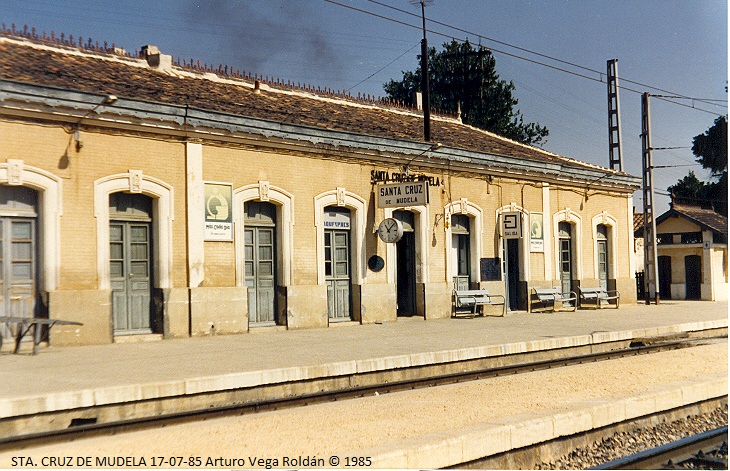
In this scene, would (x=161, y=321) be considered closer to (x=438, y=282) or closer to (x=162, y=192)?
(x=162, y=192)

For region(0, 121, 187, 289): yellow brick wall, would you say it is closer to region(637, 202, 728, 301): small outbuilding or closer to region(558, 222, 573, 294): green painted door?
region(558, 222, 573, 294): green painted door

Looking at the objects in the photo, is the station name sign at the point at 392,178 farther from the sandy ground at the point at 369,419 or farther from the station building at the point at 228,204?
the sandy ground at the point at 369,419

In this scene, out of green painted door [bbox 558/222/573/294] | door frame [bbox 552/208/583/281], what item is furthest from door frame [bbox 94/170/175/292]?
green painted door [bbox 558/222/573/294]

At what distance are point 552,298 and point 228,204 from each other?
11.7 meters

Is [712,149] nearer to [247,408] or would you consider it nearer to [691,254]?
[691,254]

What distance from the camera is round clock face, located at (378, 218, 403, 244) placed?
1984 centimetres

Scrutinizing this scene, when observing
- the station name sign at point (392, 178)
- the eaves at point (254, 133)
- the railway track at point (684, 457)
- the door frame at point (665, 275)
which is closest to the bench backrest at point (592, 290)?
the eaves at point (254, 133)

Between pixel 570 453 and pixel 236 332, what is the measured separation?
9.56 metres

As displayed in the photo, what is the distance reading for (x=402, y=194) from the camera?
1978 centimetres

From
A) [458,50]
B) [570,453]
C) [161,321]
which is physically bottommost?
[570,453]

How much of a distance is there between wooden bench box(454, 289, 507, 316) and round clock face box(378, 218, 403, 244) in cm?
326

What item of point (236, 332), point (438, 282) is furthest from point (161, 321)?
point (438, 282)

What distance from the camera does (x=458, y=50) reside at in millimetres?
44562

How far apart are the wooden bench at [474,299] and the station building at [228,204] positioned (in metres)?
0.30
